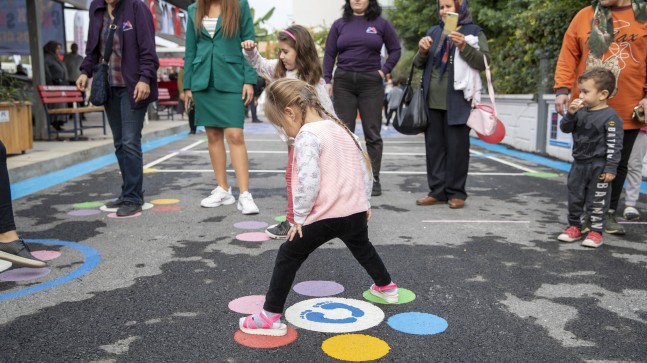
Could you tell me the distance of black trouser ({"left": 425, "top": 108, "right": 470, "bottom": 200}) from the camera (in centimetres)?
541

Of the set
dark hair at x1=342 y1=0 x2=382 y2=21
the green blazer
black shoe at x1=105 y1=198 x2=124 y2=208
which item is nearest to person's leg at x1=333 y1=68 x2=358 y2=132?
dark hair at x1=342 y1=0 x2=382 y2=21

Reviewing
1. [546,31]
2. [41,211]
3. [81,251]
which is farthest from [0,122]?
[546,31]

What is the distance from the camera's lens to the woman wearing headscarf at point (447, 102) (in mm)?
5184

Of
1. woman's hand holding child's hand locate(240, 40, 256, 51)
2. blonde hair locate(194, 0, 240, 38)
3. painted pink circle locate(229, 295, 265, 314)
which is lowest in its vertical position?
painted pink circle locate(229, 295, 265, 314)

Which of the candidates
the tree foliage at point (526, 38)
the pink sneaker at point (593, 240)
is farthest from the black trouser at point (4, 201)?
the tree foliage at point (526, 38)

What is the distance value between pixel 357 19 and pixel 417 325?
3.88 meters

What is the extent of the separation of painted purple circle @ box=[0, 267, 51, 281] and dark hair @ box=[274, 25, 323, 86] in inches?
80.3

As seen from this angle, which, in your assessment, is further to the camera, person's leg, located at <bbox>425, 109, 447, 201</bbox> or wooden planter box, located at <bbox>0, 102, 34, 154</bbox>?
wooden planter box, located at <bbox>0, 102, 34, 154</bbox>

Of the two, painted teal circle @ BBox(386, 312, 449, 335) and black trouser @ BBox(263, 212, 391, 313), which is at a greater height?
black trouser @ BBox(263, 212, 391, 313)

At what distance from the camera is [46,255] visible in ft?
12.3

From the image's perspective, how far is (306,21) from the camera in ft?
175

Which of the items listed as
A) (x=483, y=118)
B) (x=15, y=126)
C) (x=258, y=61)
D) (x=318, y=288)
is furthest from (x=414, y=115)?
(x=15, y=126)

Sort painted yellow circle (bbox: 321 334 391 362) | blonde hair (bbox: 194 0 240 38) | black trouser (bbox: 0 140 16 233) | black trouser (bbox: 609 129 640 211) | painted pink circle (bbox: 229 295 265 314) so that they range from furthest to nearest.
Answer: blonde hair (bbox: 194 0 240 38), black trouser (bbox: 609 129 640 211), black trouser (bbox: 0 140 16 233), painted pink circle (bbox: 229 295 265 314), painted yellow circle (bbox: 321 334 391 362)

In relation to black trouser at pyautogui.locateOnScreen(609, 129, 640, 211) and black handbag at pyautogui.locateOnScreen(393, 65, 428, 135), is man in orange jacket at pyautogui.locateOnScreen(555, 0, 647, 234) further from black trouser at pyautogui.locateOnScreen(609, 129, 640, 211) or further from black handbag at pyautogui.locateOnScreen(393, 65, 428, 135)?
black handbag at pyautogui.locateOnScreen(393, 65, 428, 135)
